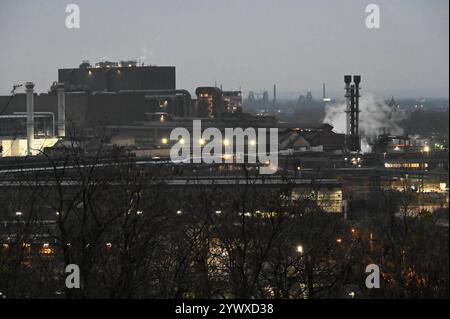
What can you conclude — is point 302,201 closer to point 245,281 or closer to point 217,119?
point 245,281

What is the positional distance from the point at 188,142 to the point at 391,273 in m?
21.1

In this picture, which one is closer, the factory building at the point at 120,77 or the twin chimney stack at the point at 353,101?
the twin chimney stack at the point at 353,101

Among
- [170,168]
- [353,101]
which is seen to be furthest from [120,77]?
[170,168]

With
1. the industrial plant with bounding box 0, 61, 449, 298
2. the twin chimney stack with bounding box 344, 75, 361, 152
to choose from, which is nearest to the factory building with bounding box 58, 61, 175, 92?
the industrial plant with bounding box 0, 61, 449, 298

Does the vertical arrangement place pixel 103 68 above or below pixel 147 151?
above

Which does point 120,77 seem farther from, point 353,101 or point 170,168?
point 170,168

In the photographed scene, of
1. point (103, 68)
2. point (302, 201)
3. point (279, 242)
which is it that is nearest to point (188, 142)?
point (103, 68)

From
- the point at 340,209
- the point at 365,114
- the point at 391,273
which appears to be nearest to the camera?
the point at 391,273

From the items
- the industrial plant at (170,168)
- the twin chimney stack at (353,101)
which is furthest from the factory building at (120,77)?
the twin chimney stack at (353,101)

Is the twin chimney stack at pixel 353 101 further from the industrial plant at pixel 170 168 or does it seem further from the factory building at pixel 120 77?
the factory building at pixel 120 77

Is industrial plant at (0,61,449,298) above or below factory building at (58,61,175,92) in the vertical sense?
below

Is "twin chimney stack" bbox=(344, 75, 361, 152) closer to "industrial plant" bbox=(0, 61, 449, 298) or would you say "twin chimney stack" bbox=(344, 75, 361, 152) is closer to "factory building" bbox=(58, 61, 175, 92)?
"industrial plant" bbox=(0, 61, 449, 298)

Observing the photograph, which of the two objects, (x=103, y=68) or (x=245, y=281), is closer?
(x=245, y=281)

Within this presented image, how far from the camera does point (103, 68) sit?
34219 mm
